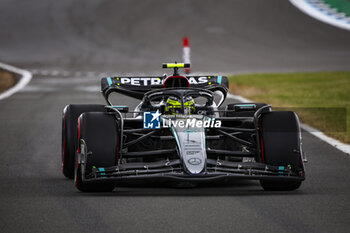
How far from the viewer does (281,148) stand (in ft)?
30.4

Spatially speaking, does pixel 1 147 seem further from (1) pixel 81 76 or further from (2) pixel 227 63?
(2) pixel 227 63

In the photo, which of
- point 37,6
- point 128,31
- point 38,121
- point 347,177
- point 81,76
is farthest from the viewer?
point 37,6

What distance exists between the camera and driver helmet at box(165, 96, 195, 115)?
406 inches

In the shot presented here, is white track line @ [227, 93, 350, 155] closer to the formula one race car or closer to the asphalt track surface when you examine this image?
the asphalt track surface

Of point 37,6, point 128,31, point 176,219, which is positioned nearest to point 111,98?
point 176,219

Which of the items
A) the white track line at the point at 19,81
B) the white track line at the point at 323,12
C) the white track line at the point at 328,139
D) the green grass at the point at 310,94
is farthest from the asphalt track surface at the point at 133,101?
the green grass at the point at 310,94

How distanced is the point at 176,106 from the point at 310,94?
12.7 meters

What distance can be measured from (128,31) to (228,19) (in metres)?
4.58

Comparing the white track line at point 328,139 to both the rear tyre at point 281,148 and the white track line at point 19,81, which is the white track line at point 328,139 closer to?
the rear tyre at point 281,148

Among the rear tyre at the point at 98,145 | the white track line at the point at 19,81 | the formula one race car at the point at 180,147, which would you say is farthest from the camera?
the white track line at the point at 19,81

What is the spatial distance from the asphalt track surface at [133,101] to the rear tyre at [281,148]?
0.70 feet

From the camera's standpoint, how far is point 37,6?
4719cm

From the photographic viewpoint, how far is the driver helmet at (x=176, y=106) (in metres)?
10.3

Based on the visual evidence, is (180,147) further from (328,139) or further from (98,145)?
(328,139)
